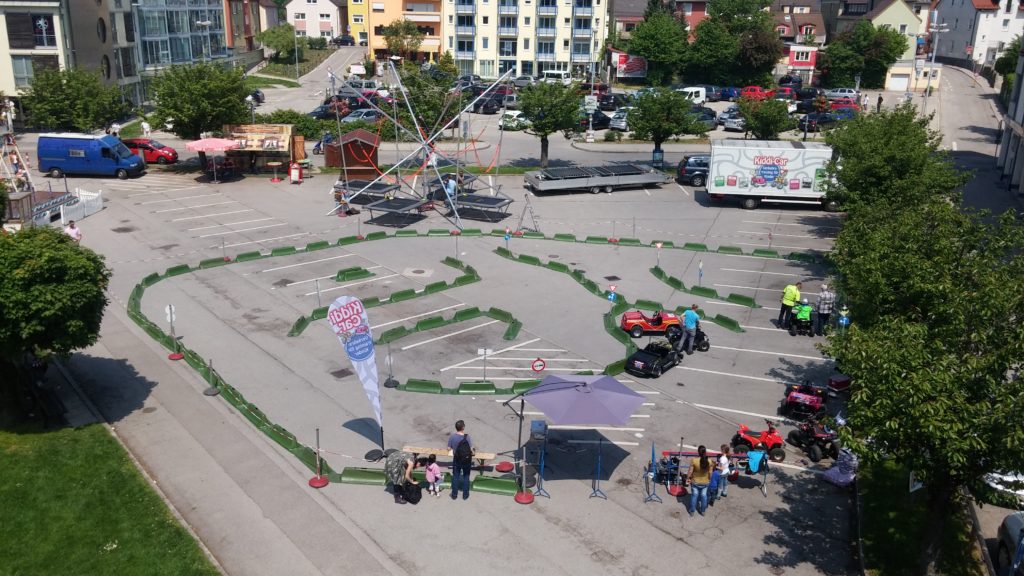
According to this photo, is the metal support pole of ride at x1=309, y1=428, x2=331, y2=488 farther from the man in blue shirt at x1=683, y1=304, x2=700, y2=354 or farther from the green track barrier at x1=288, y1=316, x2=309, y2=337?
the man in blue shirt at x1=683, y1=304, x2=700, y2=354

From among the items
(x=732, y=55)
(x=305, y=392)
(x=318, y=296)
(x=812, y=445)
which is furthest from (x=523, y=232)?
(x=732, y=55)

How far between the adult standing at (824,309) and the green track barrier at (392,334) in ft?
42.4

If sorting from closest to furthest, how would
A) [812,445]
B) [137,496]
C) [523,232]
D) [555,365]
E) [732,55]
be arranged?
[137,496] < [812,445] < [555,365] < [523,232] < [732,55]

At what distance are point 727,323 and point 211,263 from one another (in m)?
18.8

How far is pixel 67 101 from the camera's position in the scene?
160 ft

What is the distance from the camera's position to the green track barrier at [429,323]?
85.3 ft

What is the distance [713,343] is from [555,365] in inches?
208

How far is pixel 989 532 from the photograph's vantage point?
17547 mm

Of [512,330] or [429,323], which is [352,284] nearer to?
[429,323]

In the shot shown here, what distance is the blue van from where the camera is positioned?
4366 centimetres

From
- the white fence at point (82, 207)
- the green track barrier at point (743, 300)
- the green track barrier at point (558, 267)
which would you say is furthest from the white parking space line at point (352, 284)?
the white fence at point (82, 207)

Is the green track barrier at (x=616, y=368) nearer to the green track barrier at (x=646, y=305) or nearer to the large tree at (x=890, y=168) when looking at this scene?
the green track barrier at (x=646, y=305)

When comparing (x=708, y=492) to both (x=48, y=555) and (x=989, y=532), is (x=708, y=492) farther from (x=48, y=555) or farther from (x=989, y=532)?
(x=48, y=555)

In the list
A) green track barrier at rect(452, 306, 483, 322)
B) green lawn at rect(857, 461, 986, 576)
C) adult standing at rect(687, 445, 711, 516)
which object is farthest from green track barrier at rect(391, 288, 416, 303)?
green lawn at rect(857, 461, 986, 576)
